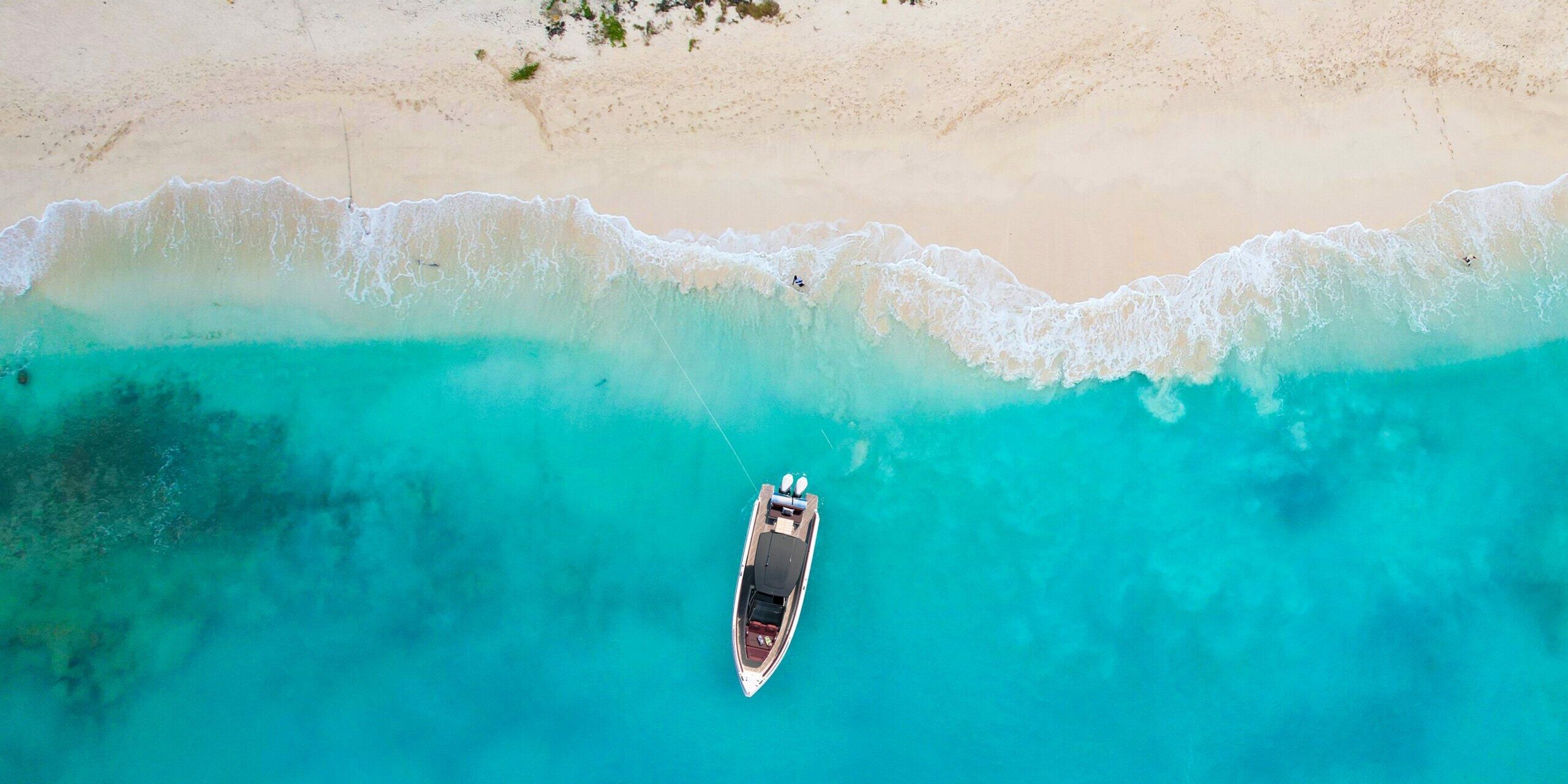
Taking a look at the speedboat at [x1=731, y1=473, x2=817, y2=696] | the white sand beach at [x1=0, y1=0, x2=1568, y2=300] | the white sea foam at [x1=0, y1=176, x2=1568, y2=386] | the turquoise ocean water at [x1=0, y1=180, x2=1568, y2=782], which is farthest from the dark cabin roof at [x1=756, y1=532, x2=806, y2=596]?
the white sand beach at [x1=0, y1=0, x2=1568, y2=300]

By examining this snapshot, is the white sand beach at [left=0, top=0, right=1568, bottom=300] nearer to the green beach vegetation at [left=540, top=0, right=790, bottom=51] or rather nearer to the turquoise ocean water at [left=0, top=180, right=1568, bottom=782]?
the green beach vegetation at [left=540, top=0, right=790, bottom=51]

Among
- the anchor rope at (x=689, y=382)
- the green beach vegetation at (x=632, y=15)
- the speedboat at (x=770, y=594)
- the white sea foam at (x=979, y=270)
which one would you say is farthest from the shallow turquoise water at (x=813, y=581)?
the green beach vegetation at (x=632, y=15)

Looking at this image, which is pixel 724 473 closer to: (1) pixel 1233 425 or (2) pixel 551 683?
(2) pixel 551 683

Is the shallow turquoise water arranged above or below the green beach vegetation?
below

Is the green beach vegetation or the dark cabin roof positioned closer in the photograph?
the dark cabin roof

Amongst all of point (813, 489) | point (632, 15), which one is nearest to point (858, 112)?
point (632, 15)

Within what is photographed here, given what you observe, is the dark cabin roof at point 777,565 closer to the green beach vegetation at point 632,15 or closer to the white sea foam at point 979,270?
the white sea foam at point 979,270

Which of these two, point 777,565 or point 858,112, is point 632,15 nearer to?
point 858,112
